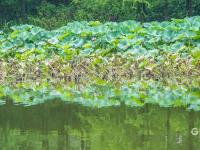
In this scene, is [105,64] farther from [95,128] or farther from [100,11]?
[100,11]

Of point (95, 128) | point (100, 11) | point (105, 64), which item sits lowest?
point (95, 128)

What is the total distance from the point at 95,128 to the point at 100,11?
591 inches

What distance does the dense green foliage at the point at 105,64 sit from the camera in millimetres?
9664

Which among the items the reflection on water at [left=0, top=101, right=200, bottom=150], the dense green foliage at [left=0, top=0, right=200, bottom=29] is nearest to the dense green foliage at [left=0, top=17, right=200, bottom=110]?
the reflection on water at [left=0, top=101, right=200, bottom=150]

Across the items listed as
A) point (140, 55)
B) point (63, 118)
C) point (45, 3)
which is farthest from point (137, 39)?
Answer: point (45, 3)

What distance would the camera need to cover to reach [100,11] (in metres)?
22.1

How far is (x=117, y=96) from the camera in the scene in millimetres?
9539

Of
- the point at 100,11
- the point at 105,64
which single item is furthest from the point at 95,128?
Answer: the point at 100,11

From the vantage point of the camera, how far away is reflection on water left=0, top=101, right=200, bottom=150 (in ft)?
20.6

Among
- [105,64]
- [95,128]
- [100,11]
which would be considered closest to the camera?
[95,128]

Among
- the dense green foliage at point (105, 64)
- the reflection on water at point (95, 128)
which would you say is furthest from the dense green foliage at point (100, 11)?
the reflection on water at point (95, 128)

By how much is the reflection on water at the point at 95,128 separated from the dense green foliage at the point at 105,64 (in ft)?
1.52

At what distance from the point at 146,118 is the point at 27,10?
17.8 m

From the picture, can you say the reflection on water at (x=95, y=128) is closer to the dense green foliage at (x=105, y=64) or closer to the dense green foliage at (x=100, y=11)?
the dense green foliage at (x=105, y=64)
